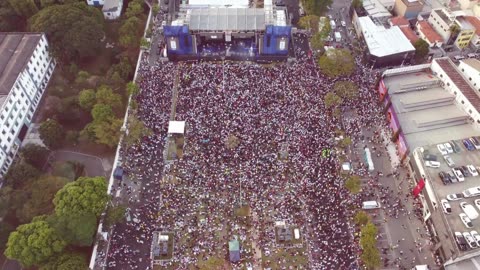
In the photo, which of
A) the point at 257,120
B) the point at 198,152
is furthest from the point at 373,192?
the point at 198,152

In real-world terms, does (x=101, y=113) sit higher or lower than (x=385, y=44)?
lower

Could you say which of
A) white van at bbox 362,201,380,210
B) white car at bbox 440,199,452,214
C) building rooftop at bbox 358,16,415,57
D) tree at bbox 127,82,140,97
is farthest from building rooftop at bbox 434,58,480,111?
tree at bbox 127,82,140,97

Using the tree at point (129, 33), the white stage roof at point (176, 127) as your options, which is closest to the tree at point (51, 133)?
the white stage roof at point (176, 127)

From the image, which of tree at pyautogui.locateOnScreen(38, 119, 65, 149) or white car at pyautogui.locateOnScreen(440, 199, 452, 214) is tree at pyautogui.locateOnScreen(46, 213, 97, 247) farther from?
white car at pyautogui.locateOnScreen(440, 199, 452, 214)

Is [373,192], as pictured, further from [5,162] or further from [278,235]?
[5,162]

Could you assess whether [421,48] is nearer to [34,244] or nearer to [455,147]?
[455,147]

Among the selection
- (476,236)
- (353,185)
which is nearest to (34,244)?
(353,185)
